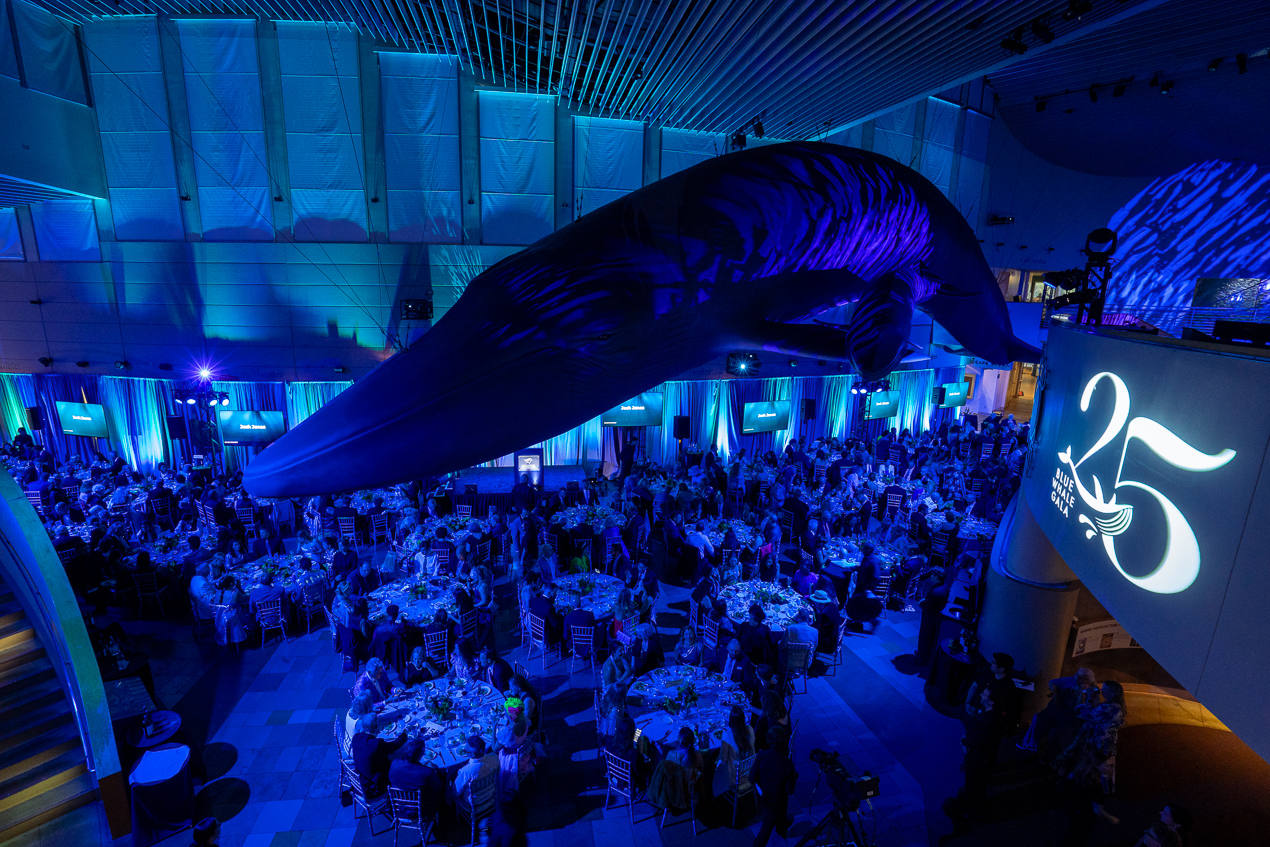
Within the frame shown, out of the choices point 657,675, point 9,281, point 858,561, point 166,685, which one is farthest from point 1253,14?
point 9,281

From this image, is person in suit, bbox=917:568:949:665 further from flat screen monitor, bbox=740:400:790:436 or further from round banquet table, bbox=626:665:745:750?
flat screen monitor, bbox=740:400:790:436

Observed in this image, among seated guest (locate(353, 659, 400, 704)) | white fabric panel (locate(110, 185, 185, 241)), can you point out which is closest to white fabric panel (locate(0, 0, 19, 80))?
white fabric panel (locate(110, 185, 185, 241))

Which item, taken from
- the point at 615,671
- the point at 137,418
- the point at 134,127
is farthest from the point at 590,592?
the point at 134,127

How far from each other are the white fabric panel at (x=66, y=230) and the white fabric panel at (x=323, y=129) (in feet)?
18.6

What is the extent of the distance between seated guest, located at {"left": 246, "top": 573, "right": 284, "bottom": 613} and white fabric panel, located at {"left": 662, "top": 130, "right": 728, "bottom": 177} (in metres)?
13.7

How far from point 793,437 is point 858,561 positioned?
34.1 ft

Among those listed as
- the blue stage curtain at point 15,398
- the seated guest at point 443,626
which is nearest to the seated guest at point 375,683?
the seated guest at point 443,626

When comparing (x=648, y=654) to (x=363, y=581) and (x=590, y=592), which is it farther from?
(x=363, y=581)

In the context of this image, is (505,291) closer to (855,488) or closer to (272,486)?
(272,486)

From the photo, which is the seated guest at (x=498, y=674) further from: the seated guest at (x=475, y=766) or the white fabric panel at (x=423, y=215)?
the white fabric panel at (x=423, y=215)

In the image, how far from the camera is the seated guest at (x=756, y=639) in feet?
23.4

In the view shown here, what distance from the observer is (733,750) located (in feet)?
18.2

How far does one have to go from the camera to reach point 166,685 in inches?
300

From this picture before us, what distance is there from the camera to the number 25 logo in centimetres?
298
